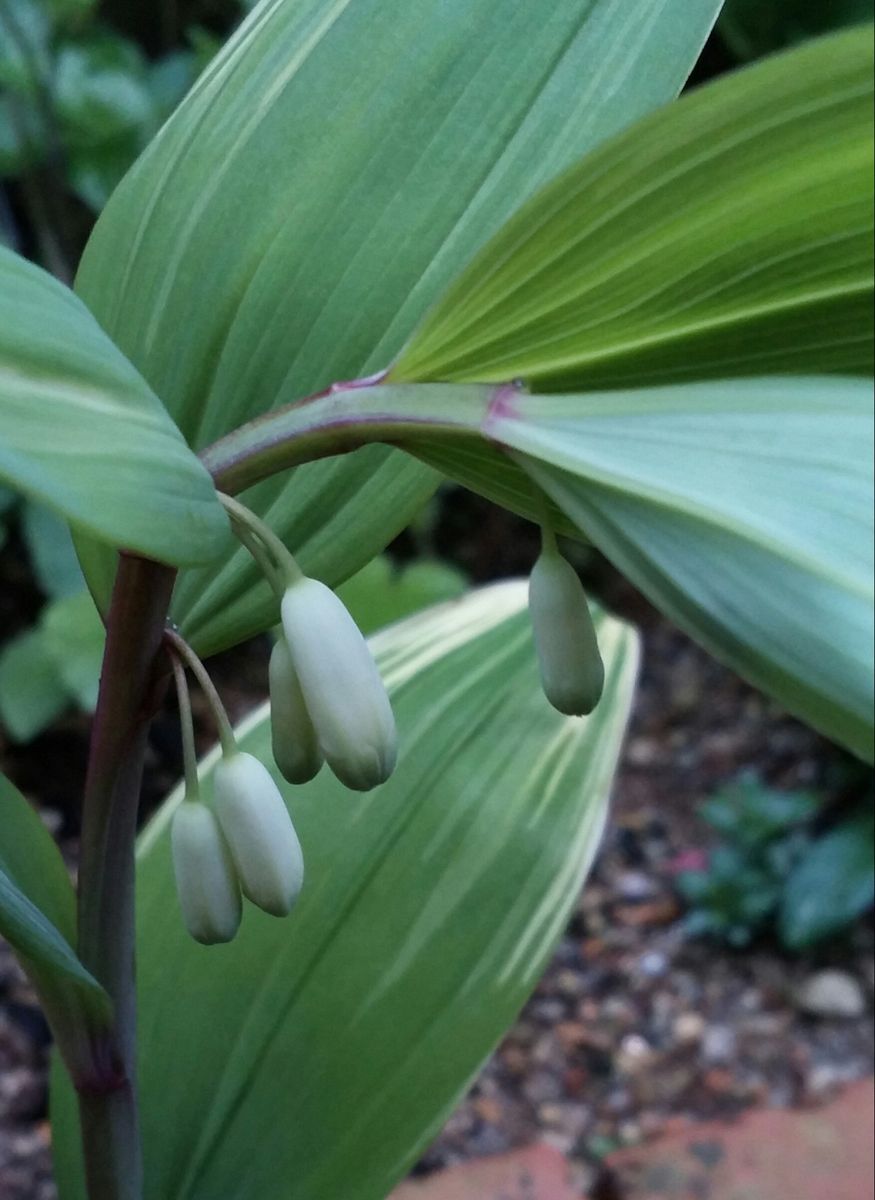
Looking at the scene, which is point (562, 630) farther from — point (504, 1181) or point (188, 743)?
point (504, 1181)

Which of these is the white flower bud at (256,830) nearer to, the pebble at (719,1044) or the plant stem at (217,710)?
the plant stem at (217,710)

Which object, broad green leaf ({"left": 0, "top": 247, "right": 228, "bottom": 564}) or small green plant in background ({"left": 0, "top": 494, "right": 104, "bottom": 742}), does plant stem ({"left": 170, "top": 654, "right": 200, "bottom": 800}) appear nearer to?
broad green leaf ({"left": 0, "top": 247, "right": 228, "bottom": 564})

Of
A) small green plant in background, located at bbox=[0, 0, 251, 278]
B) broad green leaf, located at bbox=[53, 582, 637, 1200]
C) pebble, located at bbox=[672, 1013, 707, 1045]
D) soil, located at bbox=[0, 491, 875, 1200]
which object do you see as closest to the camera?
broad green leaf, located at bbox=[53, 582, 637, 1200]

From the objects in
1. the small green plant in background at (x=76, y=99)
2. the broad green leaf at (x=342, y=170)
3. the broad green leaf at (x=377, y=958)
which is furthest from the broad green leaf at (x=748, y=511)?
the small green plant in background at (x=76, y=99)

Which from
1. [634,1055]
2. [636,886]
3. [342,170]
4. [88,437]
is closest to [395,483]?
[342,170]

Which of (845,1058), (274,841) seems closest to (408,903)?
(274,841)

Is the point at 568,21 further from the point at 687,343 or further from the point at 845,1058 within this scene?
the point at 845,1058

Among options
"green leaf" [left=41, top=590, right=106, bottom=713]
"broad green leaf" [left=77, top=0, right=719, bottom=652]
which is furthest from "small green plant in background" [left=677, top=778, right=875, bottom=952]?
"broad green leaf" [left=77, top=0, right=719, bottom=652]
